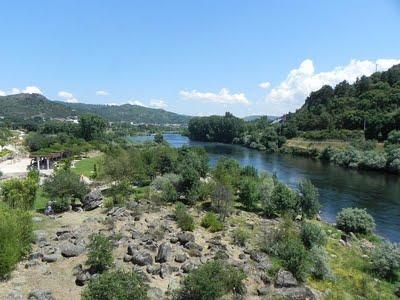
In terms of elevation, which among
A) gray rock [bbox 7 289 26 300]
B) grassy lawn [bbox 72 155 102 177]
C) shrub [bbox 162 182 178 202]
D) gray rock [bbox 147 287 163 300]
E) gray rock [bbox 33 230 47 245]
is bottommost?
grassy lawn [bbox 72 155 102 177]

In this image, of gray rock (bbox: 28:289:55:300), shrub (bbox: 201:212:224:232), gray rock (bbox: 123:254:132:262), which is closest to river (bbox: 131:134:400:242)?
shrub (bbox: 201:212:224:232)

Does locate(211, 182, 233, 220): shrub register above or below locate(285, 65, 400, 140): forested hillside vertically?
below

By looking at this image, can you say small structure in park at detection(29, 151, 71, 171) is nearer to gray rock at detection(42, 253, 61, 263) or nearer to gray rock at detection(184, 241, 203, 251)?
gray rock at detection(42, 253, 61, 263)

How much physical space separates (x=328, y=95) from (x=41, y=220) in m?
147

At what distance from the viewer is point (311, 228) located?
29359 millimetres

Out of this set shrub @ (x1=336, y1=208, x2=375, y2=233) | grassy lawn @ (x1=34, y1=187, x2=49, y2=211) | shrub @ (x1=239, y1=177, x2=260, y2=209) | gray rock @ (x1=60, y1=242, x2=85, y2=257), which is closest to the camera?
gray rock @ (x1=60, y1=242, x2=85, y2=257)

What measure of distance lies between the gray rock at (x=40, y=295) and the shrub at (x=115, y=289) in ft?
8.97

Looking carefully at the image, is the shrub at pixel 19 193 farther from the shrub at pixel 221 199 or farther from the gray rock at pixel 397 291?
the gray rock at pixel 397 291

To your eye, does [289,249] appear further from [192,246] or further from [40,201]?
[40,201]

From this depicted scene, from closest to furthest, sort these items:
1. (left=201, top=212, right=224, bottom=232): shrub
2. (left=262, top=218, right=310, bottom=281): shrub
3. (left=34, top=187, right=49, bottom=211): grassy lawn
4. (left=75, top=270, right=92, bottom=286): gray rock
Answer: (left=75, top=270, right=92, bottom=286): gray rock → (left=262, top=218, right=310, bottom=281): shrub → (left=201, top=212, right=224, bottom=232): shrub → (left=34, top=187, right=49, bottom=211): grassy lawn

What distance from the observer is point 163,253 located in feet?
78.4

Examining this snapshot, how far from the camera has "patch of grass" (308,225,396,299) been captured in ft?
72.5

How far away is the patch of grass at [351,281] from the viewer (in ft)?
72.5

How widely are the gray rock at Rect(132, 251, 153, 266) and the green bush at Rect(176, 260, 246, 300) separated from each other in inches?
140
